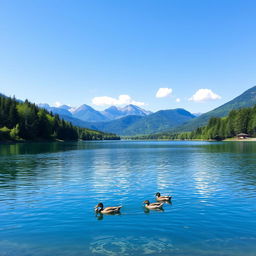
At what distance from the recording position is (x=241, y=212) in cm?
2381

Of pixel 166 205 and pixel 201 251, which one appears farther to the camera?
pixel 166 205

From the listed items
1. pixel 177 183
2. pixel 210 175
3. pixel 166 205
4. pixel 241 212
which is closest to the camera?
pixel 241 212

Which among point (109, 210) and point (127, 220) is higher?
point (109, 210)

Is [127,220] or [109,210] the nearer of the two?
[127,220]

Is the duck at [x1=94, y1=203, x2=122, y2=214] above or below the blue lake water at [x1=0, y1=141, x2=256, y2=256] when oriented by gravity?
above

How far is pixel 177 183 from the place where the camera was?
39.0 meters

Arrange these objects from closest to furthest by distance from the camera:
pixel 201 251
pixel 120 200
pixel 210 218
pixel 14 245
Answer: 1. pixel 201 251
2. pixel 14 245
3. pixel 210 218
4. pixel 120 200

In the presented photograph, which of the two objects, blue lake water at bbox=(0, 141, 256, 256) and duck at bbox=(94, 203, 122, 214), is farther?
duck at bbox=(94, 203, 122, 214)

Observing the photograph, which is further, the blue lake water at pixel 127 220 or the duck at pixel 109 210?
the duck at pixel 109 210

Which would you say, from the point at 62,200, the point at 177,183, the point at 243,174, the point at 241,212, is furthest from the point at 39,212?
the point at 243,174

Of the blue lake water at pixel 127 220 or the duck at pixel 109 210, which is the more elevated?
the duck at pixel 109 210

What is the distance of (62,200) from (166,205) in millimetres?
10862

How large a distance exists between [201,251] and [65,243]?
826 cm

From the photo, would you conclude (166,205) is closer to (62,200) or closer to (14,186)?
(62,200)
